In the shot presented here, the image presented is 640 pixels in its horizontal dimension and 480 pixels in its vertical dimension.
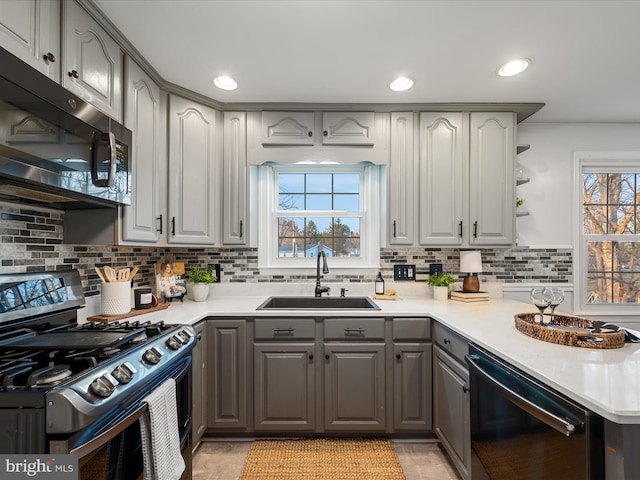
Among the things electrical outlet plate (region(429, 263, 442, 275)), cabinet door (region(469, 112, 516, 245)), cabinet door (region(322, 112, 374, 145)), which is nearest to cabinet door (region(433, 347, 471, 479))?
electrical outlet plate (region(429, 263, 442, 275))

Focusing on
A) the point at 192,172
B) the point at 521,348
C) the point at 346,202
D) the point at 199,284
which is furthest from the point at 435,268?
the point at 192,172

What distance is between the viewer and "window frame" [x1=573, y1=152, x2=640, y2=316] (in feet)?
8.76

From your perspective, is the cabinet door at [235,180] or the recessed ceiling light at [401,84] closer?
the recessed ceiling light at [401,84]

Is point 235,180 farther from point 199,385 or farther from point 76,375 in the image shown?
point 76,375

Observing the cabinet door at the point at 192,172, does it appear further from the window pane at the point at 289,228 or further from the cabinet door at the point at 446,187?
the cabinet door at the point at 446,187

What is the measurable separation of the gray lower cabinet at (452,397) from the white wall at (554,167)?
56.0 inches

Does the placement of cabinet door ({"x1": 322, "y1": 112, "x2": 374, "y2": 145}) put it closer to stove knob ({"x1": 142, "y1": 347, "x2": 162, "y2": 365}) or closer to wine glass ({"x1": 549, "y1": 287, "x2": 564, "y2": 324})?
wine glass ({"x1": 549, "y1": 287, "x2": 564, "y2": 324})

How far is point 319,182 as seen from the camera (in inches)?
110

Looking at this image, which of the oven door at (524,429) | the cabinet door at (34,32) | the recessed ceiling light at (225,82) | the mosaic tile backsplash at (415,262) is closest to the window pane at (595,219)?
the mosaic tile backsplash at (415,262)

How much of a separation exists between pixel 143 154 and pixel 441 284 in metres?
2.19

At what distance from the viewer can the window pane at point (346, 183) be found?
2.78 meters

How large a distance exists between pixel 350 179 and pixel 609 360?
204cm

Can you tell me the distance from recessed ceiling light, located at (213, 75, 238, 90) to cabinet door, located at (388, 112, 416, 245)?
3.70 feet

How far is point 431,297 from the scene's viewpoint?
Result: 8.43 feet
